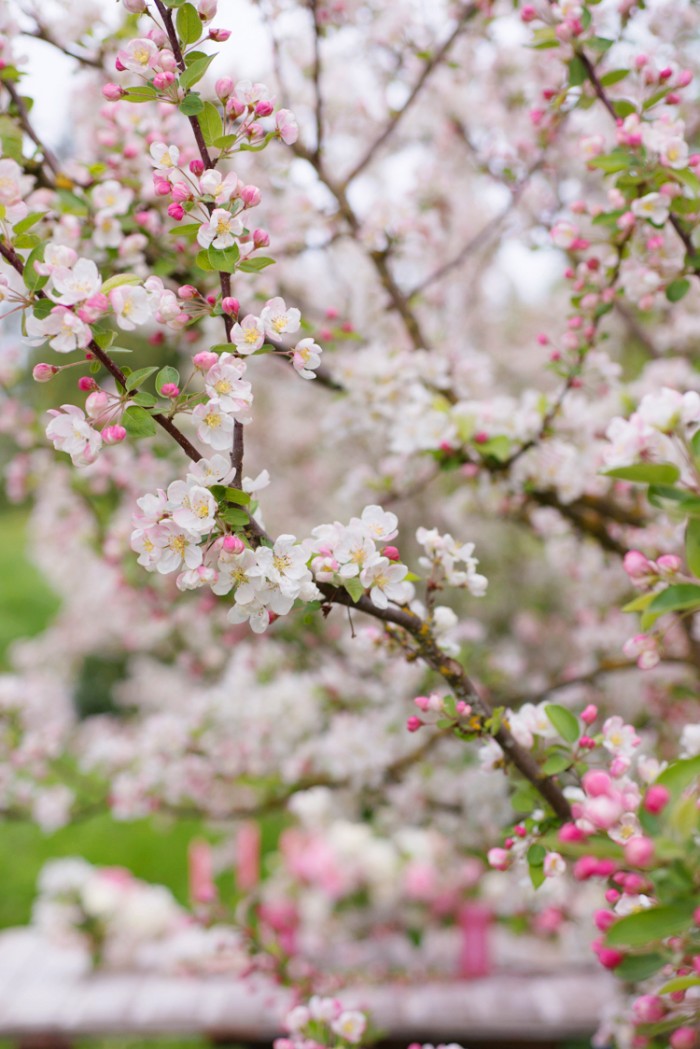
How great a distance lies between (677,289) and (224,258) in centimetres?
78

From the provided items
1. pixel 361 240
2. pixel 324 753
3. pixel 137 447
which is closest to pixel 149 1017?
pixel 324 753

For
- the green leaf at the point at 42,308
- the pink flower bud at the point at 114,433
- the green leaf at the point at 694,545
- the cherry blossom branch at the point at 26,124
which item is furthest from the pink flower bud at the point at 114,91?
the green leaf at the point at 694,545

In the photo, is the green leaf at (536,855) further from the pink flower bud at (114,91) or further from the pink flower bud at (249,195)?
the pink flower bud at (114,91)

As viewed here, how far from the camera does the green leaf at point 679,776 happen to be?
72 cm

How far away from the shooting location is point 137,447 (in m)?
2.24

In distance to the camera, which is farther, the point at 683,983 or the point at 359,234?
the point at 359,234

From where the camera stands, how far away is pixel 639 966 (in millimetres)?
697

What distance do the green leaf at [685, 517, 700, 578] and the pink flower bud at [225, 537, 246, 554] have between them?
1.43ft

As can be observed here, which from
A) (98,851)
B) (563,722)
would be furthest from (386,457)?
(98,851)

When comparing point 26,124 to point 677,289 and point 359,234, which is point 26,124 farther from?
point 677,289

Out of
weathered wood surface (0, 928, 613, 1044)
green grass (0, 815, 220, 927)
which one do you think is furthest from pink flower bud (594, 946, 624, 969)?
green grass (0, 815, 220, 927)

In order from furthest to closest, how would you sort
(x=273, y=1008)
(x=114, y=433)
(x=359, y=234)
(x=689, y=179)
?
1. (x=273, y=1008)
2. (x=359, y=234)
3. (x=689, y=179)
4. (x=114, y=433)

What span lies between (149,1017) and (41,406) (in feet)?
6.67

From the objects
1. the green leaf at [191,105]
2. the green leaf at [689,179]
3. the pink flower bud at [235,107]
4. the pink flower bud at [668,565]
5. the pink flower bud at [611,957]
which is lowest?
the pink flower bud at [611,957]
